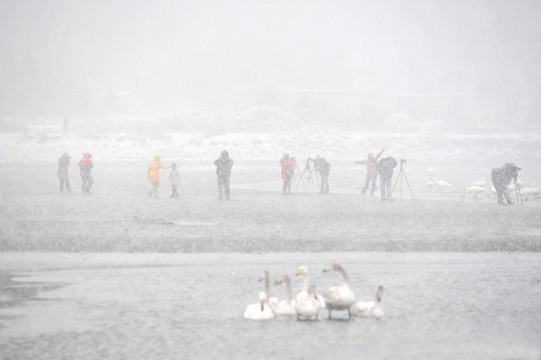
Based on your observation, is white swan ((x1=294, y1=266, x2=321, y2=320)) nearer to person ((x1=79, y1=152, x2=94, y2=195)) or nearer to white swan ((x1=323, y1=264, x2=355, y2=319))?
white swan ((x1=323, y1=264, x2=355, y2=319))

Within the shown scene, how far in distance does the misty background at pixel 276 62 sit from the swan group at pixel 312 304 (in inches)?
3463

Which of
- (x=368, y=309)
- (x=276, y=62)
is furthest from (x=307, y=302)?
(x=276, y=62)

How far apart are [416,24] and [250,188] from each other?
162 m

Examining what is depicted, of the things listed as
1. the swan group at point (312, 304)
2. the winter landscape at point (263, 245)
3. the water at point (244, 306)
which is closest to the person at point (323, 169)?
the winter landscape at point (263, 245)

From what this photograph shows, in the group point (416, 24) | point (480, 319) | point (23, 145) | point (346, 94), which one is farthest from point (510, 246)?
point (416, 24)

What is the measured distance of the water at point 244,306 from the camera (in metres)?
9.84

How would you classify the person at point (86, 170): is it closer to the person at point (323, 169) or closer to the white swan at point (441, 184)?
the person at point (323, 169)

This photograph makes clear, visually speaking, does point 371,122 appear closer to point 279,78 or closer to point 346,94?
point 346,94

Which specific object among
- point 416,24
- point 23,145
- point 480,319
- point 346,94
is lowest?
point 480,319

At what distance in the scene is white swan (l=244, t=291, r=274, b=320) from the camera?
440 inches

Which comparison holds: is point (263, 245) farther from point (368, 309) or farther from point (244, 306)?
point (368, 309)

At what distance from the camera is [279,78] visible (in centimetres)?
13675

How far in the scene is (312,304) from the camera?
1101cm

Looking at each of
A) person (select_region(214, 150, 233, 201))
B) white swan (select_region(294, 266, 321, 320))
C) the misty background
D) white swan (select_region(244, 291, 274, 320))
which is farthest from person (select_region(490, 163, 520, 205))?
the misty background
